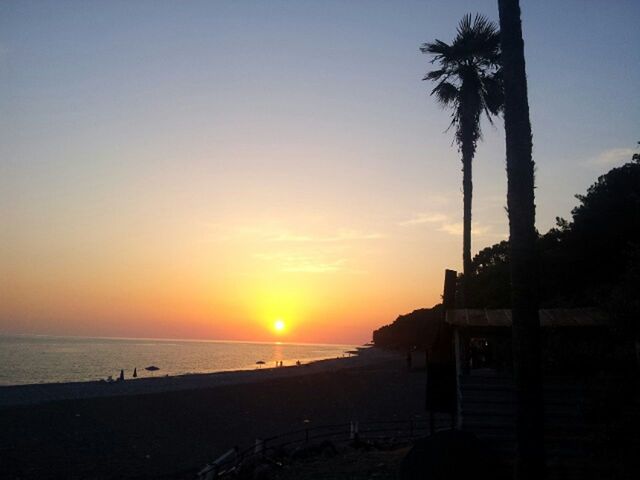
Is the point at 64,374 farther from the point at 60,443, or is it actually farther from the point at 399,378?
the point at 60,443

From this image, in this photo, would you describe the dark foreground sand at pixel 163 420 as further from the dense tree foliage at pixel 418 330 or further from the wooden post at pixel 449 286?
the dense tree foliage at pixel 418 330

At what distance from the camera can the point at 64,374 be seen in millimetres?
88188

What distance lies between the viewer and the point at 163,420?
33625 mm

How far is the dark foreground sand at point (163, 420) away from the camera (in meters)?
22.4

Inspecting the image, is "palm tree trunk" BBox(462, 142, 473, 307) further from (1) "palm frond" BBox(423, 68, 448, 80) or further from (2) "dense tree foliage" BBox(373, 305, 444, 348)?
(2) "dense tree foliage" BBox(373, 305, 444, 348)

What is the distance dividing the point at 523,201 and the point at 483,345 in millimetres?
27311

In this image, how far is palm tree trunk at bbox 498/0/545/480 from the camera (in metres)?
7.80

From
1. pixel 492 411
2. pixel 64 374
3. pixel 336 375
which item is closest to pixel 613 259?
pixel 492 411

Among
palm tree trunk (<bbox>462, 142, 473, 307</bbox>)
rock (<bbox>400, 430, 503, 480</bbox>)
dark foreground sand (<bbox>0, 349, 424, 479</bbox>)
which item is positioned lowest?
dark foreground sand (<bbox>0, 349, 424, 479</bbox>)

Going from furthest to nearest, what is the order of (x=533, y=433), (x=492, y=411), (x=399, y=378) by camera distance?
(x=399, y=378) → (x=492, y=411) → (x=533, y=433)

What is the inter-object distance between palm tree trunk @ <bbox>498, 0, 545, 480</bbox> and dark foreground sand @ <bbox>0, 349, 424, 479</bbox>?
15290 mm

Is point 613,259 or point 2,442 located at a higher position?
point 613,259

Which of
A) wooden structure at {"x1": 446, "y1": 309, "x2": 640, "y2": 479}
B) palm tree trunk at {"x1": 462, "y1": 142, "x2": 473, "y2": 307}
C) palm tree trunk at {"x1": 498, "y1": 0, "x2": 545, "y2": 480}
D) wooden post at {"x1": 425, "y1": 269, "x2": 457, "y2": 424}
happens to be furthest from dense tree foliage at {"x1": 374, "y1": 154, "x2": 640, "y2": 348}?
palm tree trunk at {"x1": 498, "y1": 0, "x2": 545, "y2": 480}

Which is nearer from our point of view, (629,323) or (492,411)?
(629,323)
